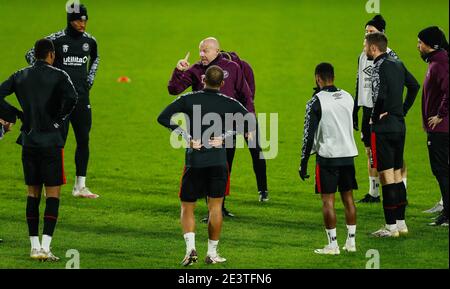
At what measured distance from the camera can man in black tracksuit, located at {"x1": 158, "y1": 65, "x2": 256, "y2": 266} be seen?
11.0 metres

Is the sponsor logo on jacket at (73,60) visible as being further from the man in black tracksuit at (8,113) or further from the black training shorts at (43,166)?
the black training shorts at (43,166)

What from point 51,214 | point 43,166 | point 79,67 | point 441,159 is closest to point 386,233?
point 441,159

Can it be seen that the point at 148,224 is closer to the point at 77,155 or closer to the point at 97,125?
the point at 77,155

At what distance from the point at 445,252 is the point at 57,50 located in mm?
5998

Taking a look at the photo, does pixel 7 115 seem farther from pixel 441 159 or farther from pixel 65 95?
pixel 441 159

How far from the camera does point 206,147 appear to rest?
11.1 m

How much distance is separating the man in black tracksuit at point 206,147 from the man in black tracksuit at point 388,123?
1840 mm

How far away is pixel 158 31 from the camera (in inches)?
1389

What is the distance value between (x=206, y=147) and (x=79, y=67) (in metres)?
4.47

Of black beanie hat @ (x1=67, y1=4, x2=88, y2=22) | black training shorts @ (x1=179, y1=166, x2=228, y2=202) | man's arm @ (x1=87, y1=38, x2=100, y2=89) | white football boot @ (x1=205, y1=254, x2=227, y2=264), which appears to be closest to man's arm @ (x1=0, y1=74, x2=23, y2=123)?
black training shorts @ (x1=179, y1=166, x2=228, y2=202)

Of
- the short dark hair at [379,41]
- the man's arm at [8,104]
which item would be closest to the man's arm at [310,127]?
the short dark hair at [379,41]

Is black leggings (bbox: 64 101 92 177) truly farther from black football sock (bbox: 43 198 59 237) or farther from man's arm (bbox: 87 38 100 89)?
black football sock (bbox: 43 198 59 237)

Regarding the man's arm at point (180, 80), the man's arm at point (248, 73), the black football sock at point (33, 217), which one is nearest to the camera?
the black football sock at point (33, 217)

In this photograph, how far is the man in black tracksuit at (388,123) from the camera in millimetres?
12328
